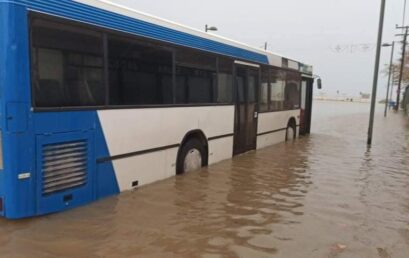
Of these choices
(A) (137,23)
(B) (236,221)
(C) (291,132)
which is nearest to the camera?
(B) (236,221)

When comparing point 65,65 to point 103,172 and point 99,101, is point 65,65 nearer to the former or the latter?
point 99,101

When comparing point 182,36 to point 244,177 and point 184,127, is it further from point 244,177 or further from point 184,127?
point 244,177

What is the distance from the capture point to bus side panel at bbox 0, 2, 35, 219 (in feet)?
15.1

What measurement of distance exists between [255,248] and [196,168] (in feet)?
12.9

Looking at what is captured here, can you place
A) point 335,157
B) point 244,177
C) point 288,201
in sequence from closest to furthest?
point 288,201 < point 244,177 < point 335,157

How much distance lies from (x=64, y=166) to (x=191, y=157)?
10.9ft

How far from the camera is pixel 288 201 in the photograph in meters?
6.74

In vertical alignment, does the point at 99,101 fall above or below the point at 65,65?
below

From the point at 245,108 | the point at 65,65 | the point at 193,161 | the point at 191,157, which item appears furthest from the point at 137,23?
the point at 245,108

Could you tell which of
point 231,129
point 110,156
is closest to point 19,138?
point 110,156

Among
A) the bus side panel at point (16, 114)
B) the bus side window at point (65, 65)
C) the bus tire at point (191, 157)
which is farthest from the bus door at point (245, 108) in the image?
the bus side panel at point (16, 114)

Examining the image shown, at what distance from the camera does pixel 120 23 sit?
6141mm

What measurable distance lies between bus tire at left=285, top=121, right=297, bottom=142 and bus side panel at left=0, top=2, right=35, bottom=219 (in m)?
10.5

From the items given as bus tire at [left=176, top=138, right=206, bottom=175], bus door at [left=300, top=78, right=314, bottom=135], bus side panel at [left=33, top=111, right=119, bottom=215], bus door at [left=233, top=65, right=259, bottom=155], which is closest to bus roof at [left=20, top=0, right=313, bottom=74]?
bus door at [left=233, top=65, right=259, bottom=155]
